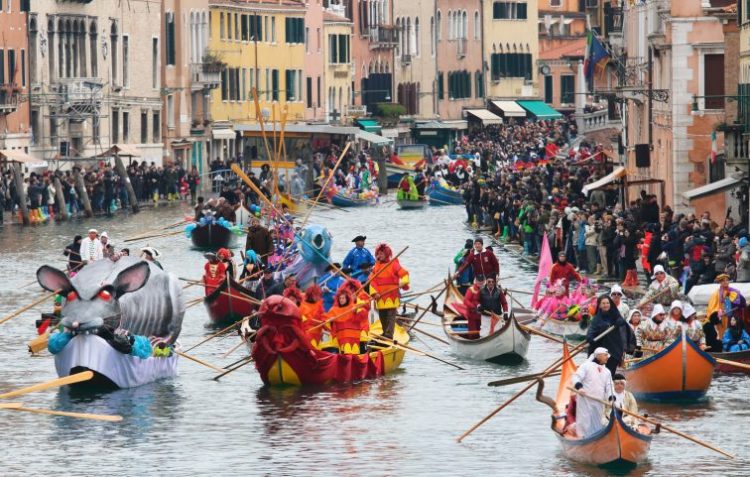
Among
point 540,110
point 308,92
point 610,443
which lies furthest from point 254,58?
point 610,443

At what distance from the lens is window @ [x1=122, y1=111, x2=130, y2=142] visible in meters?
108

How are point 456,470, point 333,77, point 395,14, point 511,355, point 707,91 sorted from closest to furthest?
point 456,470
point 511,355
point 707,91
point 333,77
point 395,14

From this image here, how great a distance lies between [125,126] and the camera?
108188 millimetres

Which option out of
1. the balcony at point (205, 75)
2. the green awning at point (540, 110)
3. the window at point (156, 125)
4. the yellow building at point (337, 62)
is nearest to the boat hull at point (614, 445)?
the window at point (156, 125)

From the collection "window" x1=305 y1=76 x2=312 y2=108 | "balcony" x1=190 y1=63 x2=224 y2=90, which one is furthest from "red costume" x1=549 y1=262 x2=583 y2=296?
"window" x1=305 y1=76 x2=312 y2=108

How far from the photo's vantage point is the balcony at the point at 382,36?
481 feet

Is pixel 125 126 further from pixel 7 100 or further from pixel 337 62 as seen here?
pixel 337 62

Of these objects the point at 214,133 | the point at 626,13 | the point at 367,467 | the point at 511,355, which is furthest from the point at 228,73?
the point at 367,467

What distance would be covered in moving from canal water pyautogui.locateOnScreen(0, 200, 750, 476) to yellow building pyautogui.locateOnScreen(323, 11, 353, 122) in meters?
93.3

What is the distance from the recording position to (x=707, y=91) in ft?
A: 218

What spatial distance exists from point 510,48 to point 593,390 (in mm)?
129374

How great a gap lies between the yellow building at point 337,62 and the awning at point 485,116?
11.0 m

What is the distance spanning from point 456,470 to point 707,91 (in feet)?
117

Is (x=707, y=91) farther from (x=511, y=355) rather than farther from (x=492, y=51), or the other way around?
(x=492, y=51)
